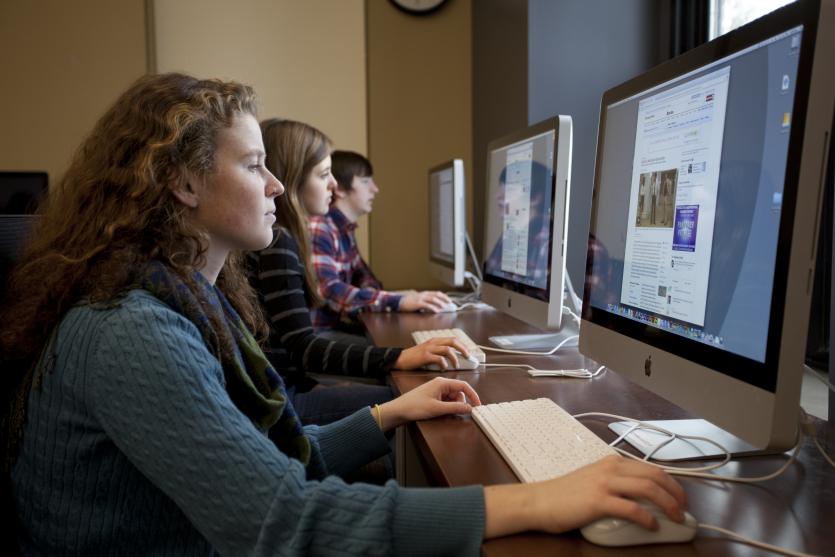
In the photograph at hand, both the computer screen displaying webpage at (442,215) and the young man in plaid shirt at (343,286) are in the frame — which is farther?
the computer screen displaying webpage at (442,215)

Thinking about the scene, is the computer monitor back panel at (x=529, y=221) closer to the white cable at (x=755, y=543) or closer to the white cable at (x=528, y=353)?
the white cable at (x=528, y=353)

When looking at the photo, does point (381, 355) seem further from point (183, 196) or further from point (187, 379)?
point (187, 379)

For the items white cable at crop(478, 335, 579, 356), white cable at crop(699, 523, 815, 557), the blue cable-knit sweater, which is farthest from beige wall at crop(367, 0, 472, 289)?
white cable at crop(699, 523, 815, 557)

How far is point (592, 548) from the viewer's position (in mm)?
664

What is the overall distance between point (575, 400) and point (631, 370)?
150mm

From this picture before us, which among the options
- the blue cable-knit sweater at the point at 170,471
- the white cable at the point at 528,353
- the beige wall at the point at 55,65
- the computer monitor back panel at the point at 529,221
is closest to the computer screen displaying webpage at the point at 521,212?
the computer monitor back panel at the point at 529,221

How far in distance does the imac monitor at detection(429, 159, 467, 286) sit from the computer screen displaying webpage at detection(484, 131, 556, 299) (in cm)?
56

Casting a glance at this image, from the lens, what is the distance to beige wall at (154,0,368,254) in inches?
132

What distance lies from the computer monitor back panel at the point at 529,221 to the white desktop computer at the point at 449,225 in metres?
0.56

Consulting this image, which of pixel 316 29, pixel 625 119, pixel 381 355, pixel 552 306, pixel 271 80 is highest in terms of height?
pixel 316 29

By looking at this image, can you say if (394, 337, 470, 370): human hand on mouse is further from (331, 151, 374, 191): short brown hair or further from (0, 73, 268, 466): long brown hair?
(331, 151, 374, 191): short brown hair

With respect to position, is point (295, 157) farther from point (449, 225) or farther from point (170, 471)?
point (170, 471)

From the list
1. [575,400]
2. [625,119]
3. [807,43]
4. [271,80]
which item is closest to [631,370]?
[575,400]

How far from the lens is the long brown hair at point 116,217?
843mm
